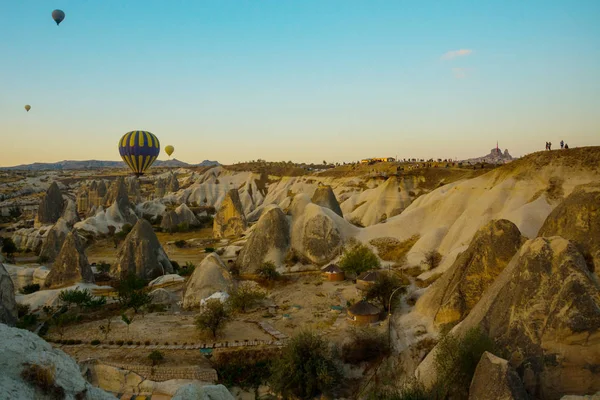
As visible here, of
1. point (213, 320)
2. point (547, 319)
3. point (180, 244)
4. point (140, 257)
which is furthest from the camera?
point (180, 244)

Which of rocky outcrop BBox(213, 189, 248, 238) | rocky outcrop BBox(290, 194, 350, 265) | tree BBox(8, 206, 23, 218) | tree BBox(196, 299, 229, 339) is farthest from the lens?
tree BBox(8, 206, 23, 218)

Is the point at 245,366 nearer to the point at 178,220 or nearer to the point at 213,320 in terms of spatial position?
the point at 213,320

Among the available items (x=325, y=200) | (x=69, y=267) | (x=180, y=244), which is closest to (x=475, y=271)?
(x=69, y=267)

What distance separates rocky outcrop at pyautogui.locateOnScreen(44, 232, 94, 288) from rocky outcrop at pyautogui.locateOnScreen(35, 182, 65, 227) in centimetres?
3242

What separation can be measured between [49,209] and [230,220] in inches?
985

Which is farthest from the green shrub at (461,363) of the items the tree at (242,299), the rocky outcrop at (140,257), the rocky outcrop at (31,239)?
the rocky outcrop at (31,239)

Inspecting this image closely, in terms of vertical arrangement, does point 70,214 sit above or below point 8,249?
above

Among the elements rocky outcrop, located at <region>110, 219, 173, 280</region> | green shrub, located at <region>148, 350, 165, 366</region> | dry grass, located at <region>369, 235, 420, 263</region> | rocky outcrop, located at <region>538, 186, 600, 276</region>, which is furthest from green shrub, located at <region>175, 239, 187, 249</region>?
rocky outcrop, located at <region>538, 186, 600, 276</region>

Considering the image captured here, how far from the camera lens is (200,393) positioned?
9289mm

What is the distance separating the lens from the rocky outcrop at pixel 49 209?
5788cm

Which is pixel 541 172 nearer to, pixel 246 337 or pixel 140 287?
pixel 246 337

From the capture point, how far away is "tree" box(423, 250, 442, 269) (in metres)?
28.5

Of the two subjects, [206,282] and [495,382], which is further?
[206,282]

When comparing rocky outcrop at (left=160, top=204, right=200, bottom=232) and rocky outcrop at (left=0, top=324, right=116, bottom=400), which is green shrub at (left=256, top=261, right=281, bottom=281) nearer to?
rocky outcrop at (left=0, top=324, right=116, bottom=400)
